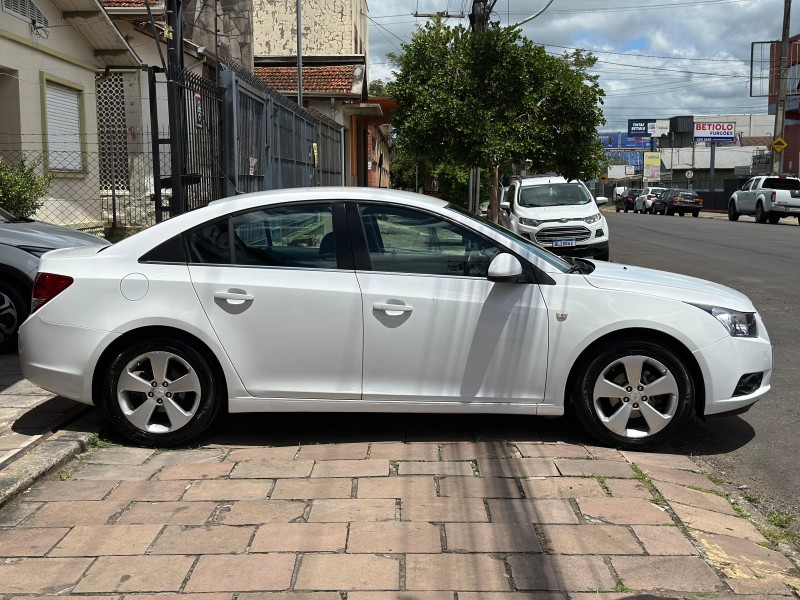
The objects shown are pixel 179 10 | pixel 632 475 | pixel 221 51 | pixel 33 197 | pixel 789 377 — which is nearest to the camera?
pixel 632 475

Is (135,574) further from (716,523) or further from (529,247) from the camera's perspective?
(529,247)

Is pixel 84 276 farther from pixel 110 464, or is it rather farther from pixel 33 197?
pixel 33 197

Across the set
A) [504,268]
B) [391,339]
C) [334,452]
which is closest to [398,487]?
[334,452]

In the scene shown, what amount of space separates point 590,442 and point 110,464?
9.50 feet

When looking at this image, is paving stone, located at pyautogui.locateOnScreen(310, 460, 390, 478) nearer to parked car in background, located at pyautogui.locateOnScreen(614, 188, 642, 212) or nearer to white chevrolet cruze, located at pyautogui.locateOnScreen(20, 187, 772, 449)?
white chevrolet cruze, located at pyautogui.locateOnScreen(20, 187, 772, 449)

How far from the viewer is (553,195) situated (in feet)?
61.3

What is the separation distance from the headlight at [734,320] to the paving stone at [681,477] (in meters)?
0.93

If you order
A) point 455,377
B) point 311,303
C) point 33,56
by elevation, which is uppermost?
point 33,56

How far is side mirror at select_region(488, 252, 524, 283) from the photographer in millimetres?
5133

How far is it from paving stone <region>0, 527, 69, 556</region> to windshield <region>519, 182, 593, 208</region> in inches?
599

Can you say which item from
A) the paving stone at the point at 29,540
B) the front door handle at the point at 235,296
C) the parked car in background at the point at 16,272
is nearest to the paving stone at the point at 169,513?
the paving stone at the point at 29,540

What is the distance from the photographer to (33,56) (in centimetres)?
1307

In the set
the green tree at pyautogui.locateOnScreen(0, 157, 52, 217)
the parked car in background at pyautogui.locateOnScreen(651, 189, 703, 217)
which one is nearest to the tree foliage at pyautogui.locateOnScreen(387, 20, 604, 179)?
the green tree at pyautogui.locateOnScreen(0, 157, 52, 217)

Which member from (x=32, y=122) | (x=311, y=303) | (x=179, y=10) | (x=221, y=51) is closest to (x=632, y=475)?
(x=311, y=303)
